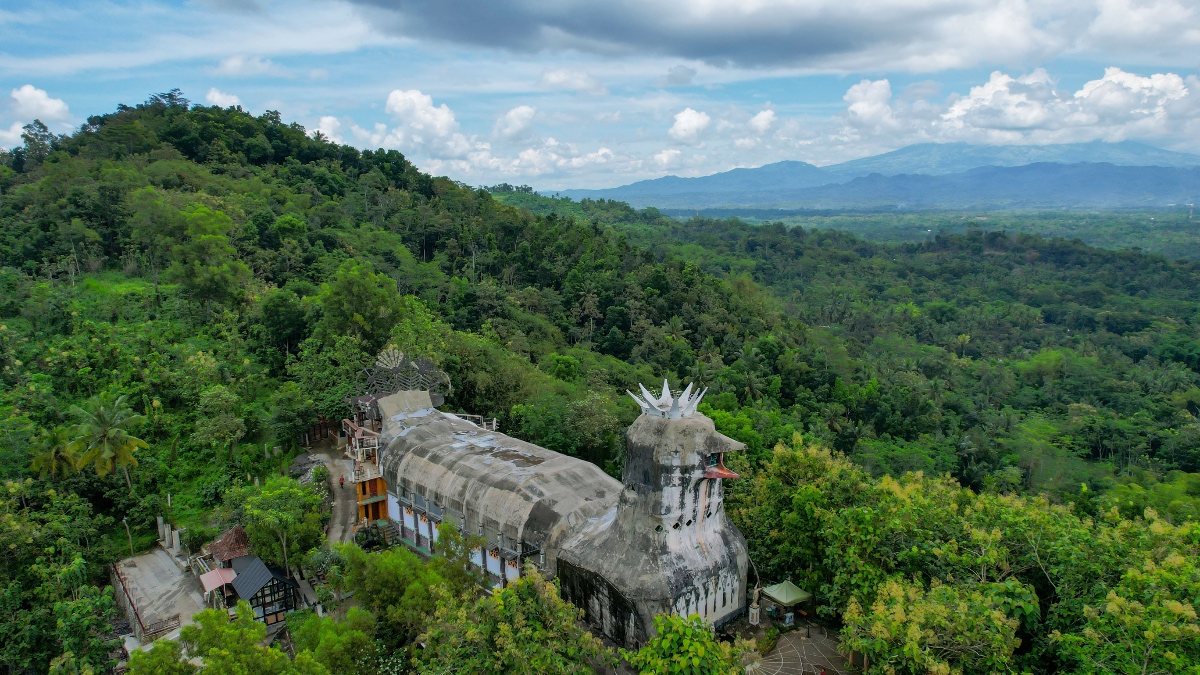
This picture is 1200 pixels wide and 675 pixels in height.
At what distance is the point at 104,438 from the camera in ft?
82.1

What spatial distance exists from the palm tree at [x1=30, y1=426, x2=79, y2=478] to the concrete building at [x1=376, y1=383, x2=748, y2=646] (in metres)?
12.7

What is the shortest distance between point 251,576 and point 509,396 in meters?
13.2

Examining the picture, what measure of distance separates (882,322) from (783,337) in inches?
1373

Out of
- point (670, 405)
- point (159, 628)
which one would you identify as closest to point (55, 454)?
point (159, 628)

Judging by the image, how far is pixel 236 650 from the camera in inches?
547

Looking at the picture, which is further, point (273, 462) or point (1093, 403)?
point (1093, 403)

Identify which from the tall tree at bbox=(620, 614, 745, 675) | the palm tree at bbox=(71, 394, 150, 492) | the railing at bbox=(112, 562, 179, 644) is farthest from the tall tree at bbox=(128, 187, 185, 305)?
the tall tree at bbox=(620, 614, 745, 675)

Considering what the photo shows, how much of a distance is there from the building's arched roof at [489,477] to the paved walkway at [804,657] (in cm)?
549

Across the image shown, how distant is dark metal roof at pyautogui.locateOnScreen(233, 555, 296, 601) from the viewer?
2116cm

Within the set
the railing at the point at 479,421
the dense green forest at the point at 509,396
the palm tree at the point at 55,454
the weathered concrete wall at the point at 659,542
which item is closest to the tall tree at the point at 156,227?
the dense green forest at the point at 509,396

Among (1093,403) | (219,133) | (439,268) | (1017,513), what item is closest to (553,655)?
(1017,513)

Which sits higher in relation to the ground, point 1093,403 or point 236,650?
point 236,650

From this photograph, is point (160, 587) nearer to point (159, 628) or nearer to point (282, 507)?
point (159, 628)

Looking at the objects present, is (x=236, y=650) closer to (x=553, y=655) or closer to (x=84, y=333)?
(x=553, y=655)
